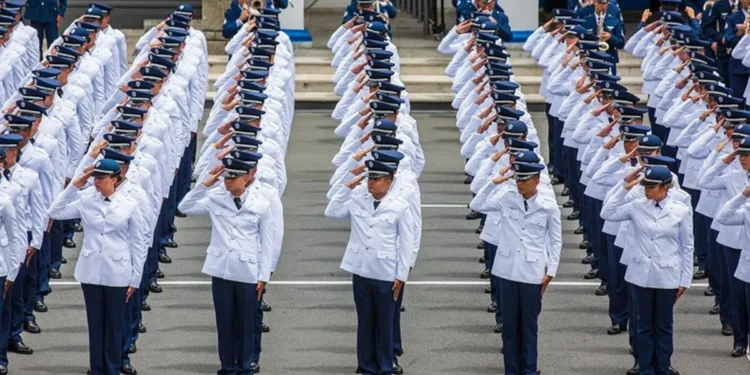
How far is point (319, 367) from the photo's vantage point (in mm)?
14461

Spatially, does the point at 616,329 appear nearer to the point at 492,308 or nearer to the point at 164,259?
the point at 492,308

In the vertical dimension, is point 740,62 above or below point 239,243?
below

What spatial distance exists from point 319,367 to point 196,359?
3.22ft

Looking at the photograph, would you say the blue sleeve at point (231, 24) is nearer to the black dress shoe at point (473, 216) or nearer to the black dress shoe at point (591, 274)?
the black dress shoe at point (473, 216)

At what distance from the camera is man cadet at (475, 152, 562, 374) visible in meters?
14.0

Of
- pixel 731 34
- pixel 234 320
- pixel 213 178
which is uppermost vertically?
pixel 213 178

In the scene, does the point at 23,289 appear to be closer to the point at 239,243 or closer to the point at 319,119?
the point at 239,243

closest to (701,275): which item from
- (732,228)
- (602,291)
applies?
(602,291)

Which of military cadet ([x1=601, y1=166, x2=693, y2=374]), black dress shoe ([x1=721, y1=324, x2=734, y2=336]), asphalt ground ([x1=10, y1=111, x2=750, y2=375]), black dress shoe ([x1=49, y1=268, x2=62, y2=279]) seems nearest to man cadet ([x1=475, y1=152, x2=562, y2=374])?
asphalt ground ([x1=10, y1=111, x2=750, y2=375])

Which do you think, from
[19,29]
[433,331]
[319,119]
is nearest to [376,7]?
[319,119]

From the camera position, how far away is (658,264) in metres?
14.0

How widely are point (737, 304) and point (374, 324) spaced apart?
2948mm

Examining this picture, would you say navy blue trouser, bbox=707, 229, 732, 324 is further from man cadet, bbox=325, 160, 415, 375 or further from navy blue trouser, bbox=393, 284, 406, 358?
man cadet, bbox=325, 160, 415, 375

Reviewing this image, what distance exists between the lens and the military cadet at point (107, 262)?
13.7 m
